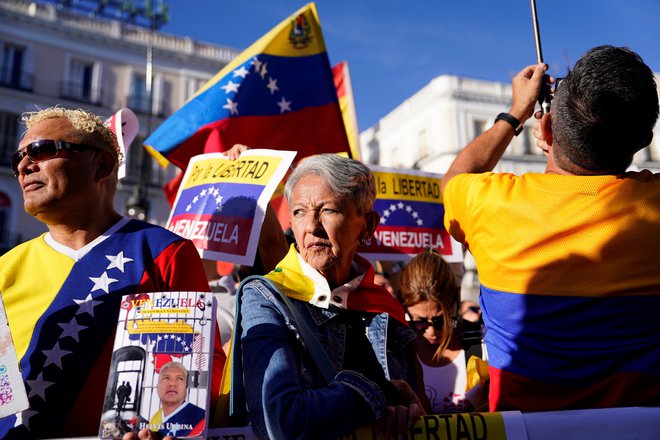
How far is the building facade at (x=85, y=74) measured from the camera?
24781 millimetres

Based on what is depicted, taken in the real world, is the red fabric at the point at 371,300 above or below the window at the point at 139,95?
below

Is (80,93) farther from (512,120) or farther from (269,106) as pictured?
(512,120)

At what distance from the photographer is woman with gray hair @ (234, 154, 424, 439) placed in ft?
5.07

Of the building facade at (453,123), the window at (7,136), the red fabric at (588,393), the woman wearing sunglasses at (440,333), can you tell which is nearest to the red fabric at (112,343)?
the red fabric at (588,393)

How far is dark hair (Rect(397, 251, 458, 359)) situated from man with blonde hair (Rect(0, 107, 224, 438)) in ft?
4.11

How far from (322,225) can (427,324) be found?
1344 mm

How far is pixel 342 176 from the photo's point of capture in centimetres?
198

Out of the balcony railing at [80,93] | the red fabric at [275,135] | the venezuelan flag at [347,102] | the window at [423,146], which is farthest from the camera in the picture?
the window at [423,146]

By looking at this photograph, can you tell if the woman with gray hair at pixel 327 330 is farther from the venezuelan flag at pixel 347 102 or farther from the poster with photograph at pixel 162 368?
the venezuelan flag at pixel 347 102

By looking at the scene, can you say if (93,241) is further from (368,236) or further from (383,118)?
(383,118)

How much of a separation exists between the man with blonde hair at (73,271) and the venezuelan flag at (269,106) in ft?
6.44

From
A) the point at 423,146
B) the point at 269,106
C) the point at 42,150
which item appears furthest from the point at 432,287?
the point at 423,146

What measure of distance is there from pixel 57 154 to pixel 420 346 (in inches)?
71.1

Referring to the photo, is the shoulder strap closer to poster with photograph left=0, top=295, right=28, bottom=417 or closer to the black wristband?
the black wristband
